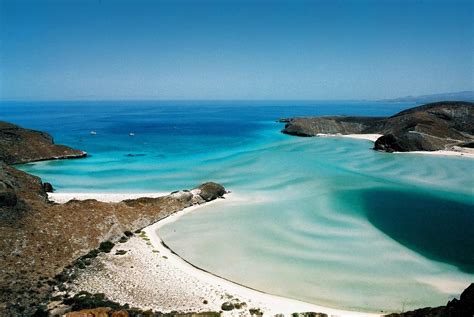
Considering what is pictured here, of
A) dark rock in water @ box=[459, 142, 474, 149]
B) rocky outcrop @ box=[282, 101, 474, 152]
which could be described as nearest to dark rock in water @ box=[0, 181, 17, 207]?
rocky outcrop @ box=[282, 101, 474, 152]

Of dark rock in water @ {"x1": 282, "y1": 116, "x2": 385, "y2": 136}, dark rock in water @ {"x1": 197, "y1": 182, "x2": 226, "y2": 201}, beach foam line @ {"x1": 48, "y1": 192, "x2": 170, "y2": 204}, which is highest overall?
dark rock in water @ {"x1": 282, "y1": 116, "x2": 385, "y2": 136}

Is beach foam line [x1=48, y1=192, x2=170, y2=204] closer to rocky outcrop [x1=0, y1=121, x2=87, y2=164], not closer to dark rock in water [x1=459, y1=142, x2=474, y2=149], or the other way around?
rocky outcrop [x1=0, y1=121, x2=87, y2=164]

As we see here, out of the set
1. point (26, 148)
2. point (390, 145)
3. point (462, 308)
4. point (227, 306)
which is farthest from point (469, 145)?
point (26, 148)

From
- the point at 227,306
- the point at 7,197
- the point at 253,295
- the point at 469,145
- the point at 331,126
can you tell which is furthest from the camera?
the point at 331,126

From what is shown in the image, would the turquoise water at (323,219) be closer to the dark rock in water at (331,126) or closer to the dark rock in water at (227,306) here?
the dark rock in water at (227,306)

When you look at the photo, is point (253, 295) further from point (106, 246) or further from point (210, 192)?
point (210, 192)

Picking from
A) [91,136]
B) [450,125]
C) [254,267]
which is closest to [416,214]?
[254,267]
